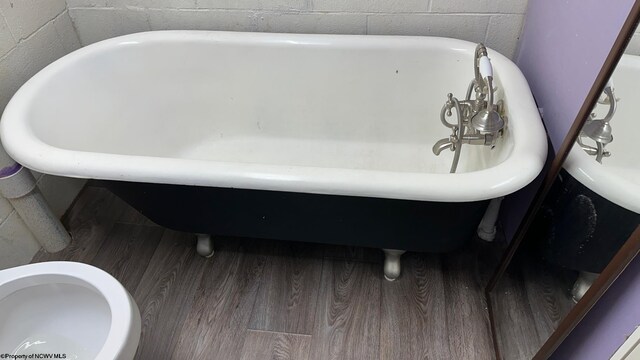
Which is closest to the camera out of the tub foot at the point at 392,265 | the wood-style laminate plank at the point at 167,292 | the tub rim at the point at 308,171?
the tub rim at the point at 308,171

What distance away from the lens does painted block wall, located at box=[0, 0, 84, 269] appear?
4.31ft

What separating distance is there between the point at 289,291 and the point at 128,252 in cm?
59

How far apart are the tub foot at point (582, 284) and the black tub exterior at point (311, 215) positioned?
257 millimetres

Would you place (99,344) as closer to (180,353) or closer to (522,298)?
(180,353)

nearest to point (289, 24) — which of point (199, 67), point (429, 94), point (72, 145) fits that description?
point (199, 67)

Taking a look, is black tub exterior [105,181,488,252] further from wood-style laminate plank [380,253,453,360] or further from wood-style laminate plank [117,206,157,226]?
wood-style laminate plank [117,206,157,226]

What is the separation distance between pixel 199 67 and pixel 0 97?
1.97ft

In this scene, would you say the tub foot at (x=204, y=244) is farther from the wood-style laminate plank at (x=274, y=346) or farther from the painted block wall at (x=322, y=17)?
the painted block wall at (x=322, y=17)

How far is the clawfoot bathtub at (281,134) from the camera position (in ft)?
3.21

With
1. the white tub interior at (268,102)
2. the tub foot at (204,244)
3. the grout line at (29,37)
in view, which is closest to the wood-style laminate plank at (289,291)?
the tub foot at (204,244)

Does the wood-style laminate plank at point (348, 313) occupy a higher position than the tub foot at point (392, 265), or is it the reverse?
the tub foot at point (392, 265)

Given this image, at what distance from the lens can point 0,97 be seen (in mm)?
1300

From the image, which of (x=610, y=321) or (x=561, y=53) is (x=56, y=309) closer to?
(x=610, y=321)

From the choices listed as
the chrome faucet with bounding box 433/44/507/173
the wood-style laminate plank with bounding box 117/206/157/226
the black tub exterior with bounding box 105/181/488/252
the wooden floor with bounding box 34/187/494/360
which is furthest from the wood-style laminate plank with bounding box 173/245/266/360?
the chrome faucet with bounding box 433/44/507/173
